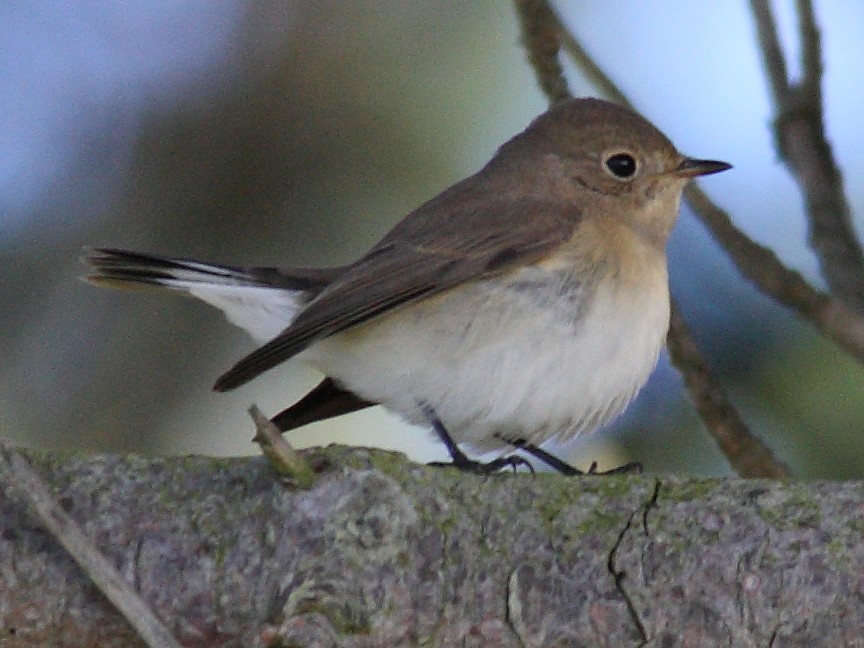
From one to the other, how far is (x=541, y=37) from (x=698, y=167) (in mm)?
664

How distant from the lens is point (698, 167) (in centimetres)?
400

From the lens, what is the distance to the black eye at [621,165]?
4180 mm

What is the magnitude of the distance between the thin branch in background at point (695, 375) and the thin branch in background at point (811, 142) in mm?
431

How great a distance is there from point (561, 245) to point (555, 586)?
56.7 inches

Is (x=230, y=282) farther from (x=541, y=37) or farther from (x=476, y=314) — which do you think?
(x=541, y=37)

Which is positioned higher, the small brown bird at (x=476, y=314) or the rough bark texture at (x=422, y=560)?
the small brown bird at (x=476, y=314)

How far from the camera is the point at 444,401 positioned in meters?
3.59

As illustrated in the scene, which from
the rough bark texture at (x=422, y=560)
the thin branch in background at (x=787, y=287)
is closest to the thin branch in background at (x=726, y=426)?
the thin branch in background at (x=787, y=287)

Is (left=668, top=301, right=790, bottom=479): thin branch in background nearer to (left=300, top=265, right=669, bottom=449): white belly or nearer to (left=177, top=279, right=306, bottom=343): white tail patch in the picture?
(left=300, top=265, right=669, bottom=449): white belly

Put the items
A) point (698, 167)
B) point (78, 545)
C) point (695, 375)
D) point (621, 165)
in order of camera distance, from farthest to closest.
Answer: point (621, 165) → point (698, 167) → point (695, 375) → point (78, 545)

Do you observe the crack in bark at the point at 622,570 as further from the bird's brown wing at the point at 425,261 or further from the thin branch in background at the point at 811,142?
the thin branch in background at the point at 811,142

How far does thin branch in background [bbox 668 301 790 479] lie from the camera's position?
3453mm

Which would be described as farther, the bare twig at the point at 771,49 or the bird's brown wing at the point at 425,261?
the bare twig at the point at 771,49

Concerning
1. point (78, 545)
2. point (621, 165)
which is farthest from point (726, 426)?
point (78, 545)
